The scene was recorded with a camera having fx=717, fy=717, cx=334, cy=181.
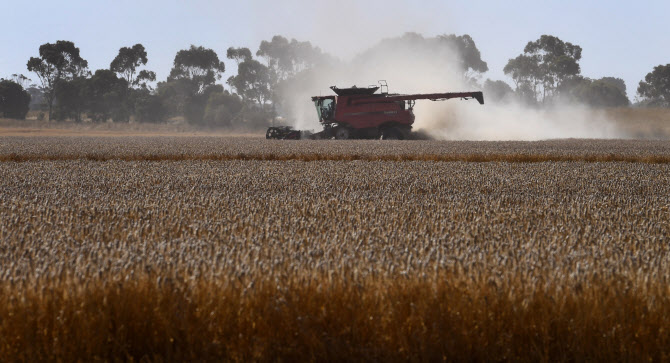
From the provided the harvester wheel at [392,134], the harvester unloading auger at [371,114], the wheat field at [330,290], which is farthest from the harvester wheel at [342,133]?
the wheat field at [330,290]

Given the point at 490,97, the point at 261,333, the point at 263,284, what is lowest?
the point at 261,333

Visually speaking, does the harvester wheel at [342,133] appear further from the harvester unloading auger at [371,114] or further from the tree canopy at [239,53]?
the tree canopy at [239,53]

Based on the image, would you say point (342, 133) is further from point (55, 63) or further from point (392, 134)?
point (55, 63)

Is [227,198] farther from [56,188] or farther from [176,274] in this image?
[176,274]

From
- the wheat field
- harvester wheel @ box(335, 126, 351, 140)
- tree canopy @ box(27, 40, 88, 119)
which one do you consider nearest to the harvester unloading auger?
harvester wheel @ box(335, 126, 351, 140)

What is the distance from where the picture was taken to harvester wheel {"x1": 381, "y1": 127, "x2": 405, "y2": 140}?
1391 inches

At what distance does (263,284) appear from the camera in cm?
408

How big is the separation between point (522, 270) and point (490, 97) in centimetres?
10678

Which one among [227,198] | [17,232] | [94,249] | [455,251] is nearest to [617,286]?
[455,251]

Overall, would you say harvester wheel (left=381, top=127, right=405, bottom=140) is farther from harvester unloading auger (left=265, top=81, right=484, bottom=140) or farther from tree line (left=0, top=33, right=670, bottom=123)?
tree line (left=0, top=33, right=670, bottom=123)

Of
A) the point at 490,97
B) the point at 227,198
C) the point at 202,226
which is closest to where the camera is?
the point at 202,226

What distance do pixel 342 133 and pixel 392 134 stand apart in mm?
2489

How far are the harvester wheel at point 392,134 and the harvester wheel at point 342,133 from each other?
1.78 meters

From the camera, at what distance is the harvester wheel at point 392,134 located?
35.3 meters
